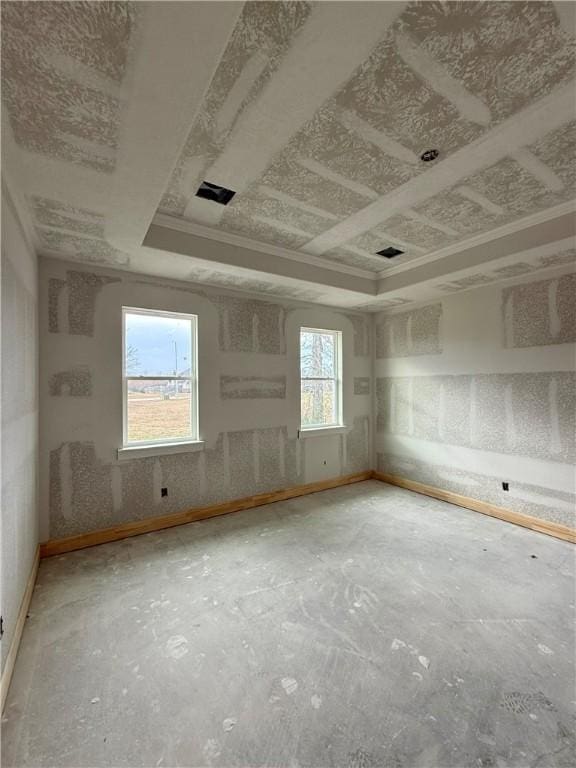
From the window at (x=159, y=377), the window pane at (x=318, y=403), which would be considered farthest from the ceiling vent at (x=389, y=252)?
the window at (x=159, y=377)

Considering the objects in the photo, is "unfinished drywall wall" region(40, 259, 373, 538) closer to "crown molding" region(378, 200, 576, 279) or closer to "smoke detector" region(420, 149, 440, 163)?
"crown molding" region(378, 200, 576, 279)

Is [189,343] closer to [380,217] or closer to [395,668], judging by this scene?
[380,217]

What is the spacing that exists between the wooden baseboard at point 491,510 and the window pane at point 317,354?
1.93 metres

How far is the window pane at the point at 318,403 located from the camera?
4602mm

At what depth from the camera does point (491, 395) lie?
3732mm

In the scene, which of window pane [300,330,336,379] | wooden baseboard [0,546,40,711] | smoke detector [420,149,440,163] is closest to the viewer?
wooden baseboard [0,546,40,711]

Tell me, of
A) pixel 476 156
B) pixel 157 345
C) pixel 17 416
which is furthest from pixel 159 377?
pixel 476 156

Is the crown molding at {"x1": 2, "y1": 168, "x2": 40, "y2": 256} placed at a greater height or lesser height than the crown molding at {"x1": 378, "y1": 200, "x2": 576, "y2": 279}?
lesser

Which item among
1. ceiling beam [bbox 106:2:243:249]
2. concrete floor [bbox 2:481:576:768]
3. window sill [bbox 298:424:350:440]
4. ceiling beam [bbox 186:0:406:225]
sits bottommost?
concrete floor [bbox 2:481:576:768]

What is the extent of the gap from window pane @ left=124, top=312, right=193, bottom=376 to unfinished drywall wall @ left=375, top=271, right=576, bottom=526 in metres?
3.07

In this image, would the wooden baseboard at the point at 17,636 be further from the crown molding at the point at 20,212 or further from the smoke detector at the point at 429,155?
the smoke detector at the point at 429,155

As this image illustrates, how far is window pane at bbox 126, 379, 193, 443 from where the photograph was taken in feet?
10.9

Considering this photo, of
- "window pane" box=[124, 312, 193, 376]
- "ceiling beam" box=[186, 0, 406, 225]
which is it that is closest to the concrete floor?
"window pane" box=[124, 312, 193, 376]

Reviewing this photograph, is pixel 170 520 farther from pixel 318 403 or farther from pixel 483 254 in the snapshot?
pixel 483 254
